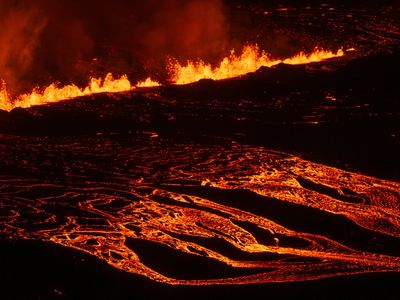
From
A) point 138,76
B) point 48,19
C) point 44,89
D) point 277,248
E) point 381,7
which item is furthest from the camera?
point 381,7

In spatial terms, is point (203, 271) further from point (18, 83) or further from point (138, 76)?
point (138, 76)

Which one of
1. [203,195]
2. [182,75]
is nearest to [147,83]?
[182,75]

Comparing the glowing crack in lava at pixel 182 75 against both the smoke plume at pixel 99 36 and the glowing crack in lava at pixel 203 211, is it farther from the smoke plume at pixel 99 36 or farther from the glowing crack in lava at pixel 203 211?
the glowing crack in lava at pixel 203 211

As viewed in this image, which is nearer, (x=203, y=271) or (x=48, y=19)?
(x=203, y=271)

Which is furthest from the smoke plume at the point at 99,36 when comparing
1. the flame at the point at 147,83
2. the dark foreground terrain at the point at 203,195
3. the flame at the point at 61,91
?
the dark foreground terrain at the point at 203,195

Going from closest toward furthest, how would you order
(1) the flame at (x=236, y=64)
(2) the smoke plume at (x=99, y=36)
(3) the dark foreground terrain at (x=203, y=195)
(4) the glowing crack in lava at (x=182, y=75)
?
(3) the dark foreground terrain at (x=203, y=195) → (4) the glowing crack in lava at (x=182, y=75) → (2) the smoke plume at (x=99, y=36) → (1) the flame at (x=236, y=64)

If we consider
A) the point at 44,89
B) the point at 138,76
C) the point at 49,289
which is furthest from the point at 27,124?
the point at 49,289

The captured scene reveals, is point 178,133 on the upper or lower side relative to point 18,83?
lower
